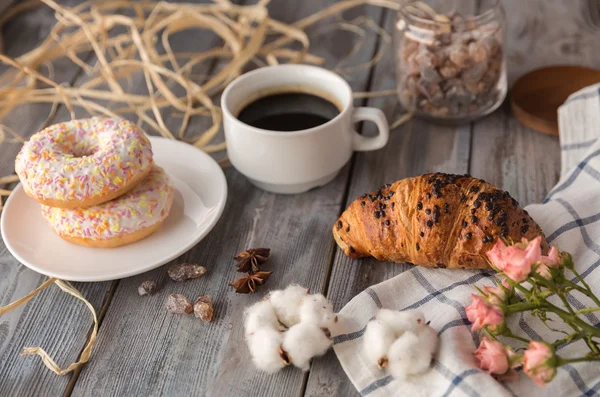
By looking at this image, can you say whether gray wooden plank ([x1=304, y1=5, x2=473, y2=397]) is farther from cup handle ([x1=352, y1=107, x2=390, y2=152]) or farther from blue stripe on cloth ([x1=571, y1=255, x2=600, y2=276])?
blue stripe on cloth ([x1=571, y1=255, x2=600, y2=276])

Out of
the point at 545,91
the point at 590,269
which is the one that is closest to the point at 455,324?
the point at 590,269

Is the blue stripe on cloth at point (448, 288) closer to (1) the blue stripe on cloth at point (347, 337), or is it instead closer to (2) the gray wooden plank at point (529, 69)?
(1) the blue stripe on cloth at point (347, 337)

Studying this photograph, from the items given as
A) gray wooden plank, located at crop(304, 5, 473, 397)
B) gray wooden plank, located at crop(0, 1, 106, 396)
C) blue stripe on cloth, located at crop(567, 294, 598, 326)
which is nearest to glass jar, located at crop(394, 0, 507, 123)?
gray wooden plank, located at crop(304, 5, 473, 397)

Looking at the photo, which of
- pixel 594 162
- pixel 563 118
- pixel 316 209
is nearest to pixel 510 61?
pixel 563 118

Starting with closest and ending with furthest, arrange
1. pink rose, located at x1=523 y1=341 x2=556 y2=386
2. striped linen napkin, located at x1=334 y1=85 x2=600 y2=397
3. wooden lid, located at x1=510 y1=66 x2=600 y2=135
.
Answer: pink rose, located at x1=523 y1=341 x2=556 y2=386, striped linen napkin, located at x1=334 y1=85 x2=600 y2=397, wooden lid, located at x1=510 y1=66 x2=600 y2=135

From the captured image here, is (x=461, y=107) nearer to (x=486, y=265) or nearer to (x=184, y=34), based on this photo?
(x=486, y=265)

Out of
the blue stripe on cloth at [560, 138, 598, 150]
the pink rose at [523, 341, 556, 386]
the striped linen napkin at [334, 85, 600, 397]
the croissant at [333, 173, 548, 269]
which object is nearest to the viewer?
the pink rose at [523, 341, 556, 386]
